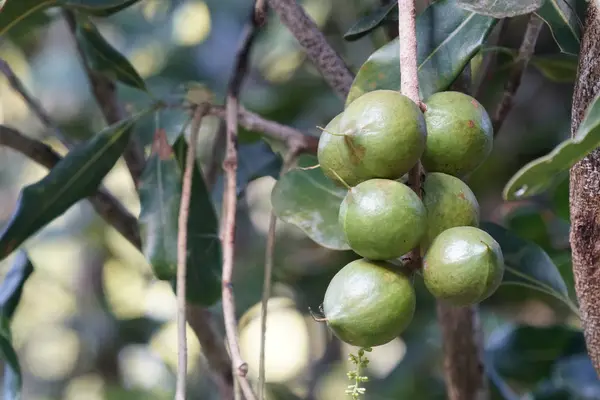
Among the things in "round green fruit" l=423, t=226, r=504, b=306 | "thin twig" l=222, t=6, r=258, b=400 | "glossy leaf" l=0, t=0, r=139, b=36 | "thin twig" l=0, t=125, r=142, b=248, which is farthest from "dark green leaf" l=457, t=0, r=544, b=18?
"thin twig" l=0, t=125, r=142, b=248

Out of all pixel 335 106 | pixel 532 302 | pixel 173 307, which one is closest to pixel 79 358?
pixel 173 307

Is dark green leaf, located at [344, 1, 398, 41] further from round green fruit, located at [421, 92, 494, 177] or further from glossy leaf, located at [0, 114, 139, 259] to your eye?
glossy leaf, located at [0, 114, 139, 259]

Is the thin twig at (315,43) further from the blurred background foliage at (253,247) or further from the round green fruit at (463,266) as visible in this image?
the round green fruit at (463,266)

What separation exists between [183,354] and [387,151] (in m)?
0.23

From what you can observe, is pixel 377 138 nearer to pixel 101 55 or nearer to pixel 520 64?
pixel 520 64

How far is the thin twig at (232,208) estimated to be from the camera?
1.59 feet

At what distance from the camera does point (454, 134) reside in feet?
1.37

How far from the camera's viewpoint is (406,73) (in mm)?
404

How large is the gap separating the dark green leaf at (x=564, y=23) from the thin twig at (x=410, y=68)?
0.46 feet

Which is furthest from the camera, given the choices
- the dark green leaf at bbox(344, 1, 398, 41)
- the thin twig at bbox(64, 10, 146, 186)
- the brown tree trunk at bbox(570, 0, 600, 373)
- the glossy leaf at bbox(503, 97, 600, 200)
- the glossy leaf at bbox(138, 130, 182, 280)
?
the thin twig at bbox(64, 10, 146, 186)

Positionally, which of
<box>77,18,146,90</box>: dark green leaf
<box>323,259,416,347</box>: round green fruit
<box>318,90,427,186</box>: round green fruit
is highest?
<box>77,18,146,90</box>: dark green leaf

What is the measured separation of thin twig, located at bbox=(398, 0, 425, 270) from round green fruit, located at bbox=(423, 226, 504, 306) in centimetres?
2

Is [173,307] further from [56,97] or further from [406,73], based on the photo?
[406,73]

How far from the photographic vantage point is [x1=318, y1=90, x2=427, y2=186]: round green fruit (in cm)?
38
